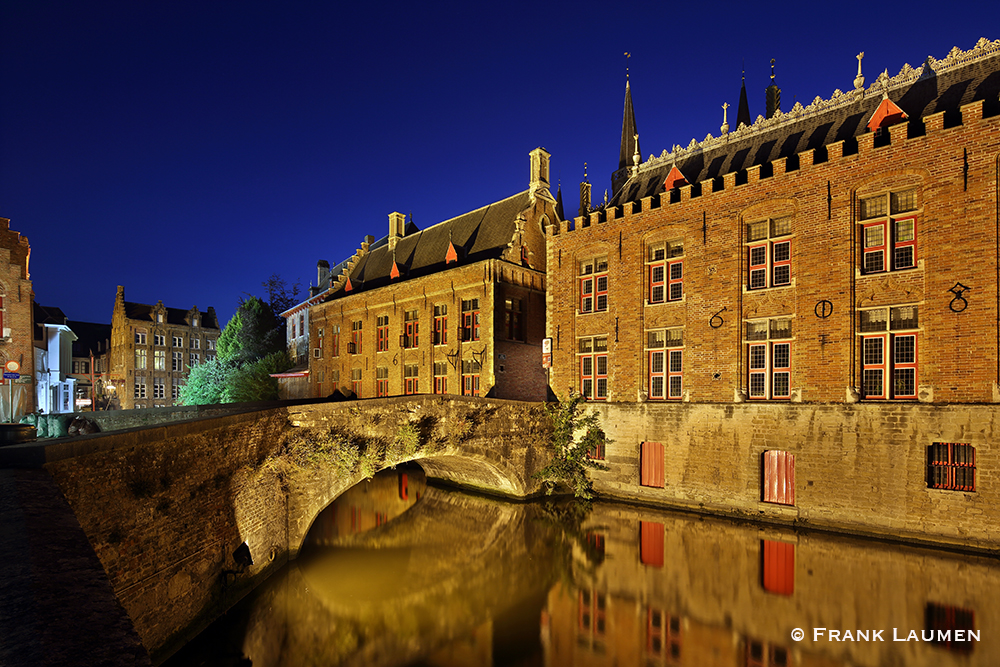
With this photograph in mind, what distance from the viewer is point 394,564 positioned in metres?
13.8

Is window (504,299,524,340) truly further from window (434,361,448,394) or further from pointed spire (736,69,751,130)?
pointed spire (736,69,751,130)

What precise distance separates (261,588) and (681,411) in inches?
528

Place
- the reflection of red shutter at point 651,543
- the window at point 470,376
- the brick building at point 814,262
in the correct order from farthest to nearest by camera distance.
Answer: the window at point 470,376 → the reflection of red shutter at point 651,543 → the brick building at point 814,262

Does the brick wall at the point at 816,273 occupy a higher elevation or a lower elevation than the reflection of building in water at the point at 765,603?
higher

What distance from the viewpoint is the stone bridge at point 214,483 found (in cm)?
662

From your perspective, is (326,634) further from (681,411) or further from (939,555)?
(939,555)

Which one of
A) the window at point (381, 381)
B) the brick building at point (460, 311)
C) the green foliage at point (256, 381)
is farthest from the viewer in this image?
the green foliage at point (256, 381)

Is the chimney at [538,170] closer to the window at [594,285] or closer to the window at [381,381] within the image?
the window at [594,285]

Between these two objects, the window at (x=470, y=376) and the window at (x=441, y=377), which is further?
the window at (x=441, y=377)

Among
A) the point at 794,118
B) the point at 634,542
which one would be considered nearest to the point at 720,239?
the point at 794,118

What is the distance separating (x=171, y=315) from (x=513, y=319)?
2108 inches

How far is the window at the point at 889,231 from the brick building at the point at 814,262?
0.04 metres

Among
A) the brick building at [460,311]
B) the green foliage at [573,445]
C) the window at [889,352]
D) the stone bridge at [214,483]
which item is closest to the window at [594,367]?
the green foliage at [573,445]

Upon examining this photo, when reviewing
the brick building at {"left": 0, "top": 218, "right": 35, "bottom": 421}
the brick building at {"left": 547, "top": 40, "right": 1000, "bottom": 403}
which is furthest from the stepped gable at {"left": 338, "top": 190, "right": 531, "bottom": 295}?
the brick building at {"left": 0, "top": 218, "right": 35, "bottom": 421}
